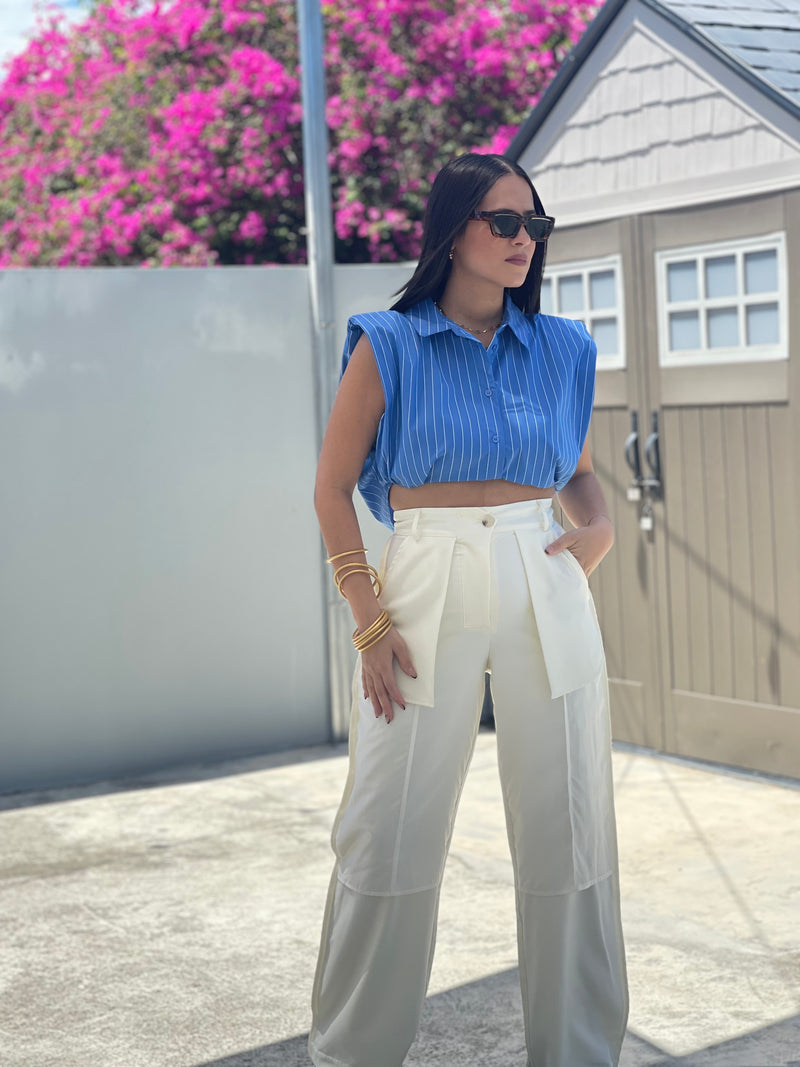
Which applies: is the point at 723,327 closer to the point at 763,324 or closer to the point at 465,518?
the point at 763,324

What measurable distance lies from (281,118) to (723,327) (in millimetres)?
4882

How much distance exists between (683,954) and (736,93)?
9.37 ft

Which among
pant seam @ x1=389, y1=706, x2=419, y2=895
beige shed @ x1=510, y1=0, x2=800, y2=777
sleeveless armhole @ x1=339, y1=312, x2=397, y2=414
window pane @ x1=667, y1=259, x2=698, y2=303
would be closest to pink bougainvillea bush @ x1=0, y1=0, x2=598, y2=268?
beige shed @ x1=510, y1=0, x2=800, y2=777

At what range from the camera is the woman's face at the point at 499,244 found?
2.31 meters

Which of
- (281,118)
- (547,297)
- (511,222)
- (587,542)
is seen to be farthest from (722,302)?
(281,118)

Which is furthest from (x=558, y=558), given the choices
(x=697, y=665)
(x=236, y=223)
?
(x=236, y=223)

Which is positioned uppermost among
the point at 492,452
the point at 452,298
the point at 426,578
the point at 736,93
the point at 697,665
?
the point at 736,93

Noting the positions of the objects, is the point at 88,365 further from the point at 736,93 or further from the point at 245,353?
the point at 736,93

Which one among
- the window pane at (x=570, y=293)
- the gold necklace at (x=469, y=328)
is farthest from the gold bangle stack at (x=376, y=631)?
the window pane at (x=570, y=293)

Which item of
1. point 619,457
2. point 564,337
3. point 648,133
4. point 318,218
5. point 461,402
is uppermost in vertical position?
point 648,133

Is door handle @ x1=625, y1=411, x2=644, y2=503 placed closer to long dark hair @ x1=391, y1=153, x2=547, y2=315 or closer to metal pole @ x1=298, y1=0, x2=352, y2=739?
metal pole @ x1=298, y1=0, x2=352, y2=739

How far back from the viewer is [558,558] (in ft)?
7.96

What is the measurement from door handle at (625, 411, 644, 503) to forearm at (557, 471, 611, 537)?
246cm

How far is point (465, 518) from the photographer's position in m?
2.35
